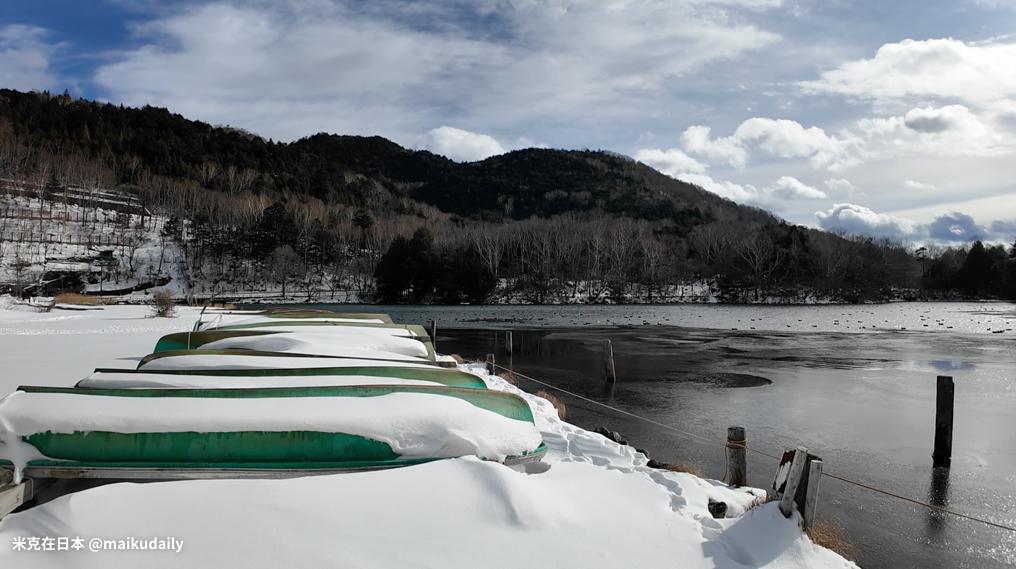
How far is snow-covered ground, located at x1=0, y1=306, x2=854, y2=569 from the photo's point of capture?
108 inches

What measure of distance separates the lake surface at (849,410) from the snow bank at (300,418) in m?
3.65

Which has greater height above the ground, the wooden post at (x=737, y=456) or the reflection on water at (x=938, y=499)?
the wooden post at (x=737, y=456)

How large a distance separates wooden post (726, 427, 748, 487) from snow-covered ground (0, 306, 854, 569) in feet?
2.89

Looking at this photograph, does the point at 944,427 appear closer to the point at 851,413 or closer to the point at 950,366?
the point at 851,413

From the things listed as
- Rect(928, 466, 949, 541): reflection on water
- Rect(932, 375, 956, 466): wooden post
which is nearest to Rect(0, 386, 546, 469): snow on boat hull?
Rect(928, 466, 949, 541): reflection on water

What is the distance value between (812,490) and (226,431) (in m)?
4.31

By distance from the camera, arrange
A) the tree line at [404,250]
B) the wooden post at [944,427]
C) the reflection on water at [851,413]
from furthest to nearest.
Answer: the tree line at [404,250]
the wooden post at [944,427]
the reflection on water at [851,413]

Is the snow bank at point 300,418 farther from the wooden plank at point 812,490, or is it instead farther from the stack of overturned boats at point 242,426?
the wooden plank at point 812,490

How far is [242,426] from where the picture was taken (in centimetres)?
376

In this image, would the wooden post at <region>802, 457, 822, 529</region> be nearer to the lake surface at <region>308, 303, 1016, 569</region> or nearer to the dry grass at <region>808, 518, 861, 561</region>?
the dry grass at <region>808, 518, 861, 561</region>

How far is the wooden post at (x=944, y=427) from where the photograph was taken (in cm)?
730

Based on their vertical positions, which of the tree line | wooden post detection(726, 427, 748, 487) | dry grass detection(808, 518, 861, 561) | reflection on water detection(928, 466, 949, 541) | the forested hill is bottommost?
reflection on water detection(928, 466, 949, 541)

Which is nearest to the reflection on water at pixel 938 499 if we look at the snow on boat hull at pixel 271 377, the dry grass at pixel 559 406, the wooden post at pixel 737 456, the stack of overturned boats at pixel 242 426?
the wooden post at pixel 737 456

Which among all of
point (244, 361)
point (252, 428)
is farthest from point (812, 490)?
point (244, 361)
